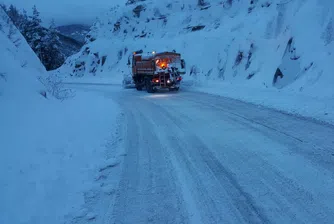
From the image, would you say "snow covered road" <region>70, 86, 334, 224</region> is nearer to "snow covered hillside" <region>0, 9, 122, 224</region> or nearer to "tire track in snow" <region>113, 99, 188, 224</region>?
"tire track in snow" <region>113, 99, 188, 224</region>

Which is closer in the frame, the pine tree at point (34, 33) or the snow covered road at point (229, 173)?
the snow covered road at point (229, 173)

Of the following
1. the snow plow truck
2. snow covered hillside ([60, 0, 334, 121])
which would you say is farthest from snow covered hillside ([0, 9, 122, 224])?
Answer: the snow plow truck

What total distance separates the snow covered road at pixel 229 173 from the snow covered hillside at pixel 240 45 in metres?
3.07

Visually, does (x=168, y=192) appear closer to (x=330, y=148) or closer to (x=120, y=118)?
(x=330, y=148)

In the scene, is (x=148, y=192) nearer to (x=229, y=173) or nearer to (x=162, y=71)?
(x=229, y=173)

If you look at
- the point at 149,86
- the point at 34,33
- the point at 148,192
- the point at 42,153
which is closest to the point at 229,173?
the point at 148,192

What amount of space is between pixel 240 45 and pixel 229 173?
21382 mm

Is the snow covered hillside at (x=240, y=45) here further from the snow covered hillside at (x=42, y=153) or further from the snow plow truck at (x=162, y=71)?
the snow covered hillside at (x=42, y=153)

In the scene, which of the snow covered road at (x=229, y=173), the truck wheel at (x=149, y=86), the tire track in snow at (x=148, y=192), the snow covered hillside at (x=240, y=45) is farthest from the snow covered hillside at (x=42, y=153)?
the truck wheel at (x=149, y=86)

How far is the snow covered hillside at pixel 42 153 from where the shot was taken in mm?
3971

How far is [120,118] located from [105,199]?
263 inches

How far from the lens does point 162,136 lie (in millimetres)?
7715

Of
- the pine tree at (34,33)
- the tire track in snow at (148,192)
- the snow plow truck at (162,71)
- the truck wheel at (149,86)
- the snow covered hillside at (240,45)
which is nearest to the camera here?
the tire track in snow at (148,192)

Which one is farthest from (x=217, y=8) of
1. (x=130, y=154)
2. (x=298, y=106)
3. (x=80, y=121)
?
(x=130, y=154)
